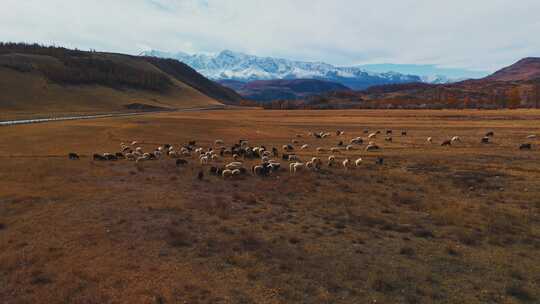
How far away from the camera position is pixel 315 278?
10.3 meters

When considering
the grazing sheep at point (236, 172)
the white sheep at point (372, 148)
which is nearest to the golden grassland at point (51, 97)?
the grazing sheep at point (236, 172)

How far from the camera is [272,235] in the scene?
1362 centimetres

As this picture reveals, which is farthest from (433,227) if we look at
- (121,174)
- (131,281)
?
(121,174)

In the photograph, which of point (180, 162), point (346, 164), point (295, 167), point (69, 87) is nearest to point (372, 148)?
point (346, 164)

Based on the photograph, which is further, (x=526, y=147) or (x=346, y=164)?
(x=526, y=147)

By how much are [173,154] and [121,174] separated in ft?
29.9

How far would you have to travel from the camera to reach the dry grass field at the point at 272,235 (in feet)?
31.9

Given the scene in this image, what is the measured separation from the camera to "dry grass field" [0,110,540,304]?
31.9 ft

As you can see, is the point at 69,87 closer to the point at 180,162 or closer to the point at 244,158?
the point at 180,162

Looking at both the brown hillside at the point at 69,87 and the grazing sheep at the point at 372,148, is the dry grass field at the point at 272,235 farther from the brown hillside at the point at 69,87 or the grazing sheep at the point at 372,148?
the brown hillside at the point at 69,87

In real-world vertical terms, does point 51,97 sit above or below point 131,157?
above

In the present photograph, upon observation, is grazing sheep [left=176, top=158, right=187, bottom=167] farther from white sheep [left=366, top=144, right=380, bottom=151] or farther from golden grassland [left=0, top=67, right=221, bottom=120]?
golden grassland [left=0, top=67, right=221, bottom=120]

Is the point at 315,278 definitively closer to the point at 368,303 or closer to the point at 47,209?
the point at 368,303

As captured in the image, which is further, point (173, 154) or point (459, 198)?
point (173, 154)
